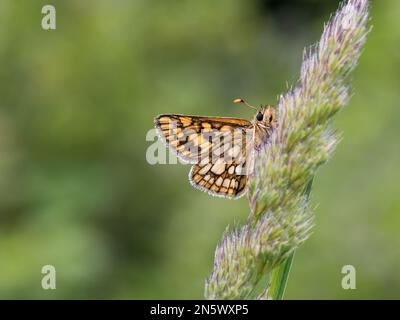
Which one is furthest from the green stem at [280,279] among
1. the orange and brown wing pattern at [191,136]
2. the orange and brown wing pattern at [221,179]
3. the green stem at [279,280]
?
the orange and brown wing pattern at [191,136]

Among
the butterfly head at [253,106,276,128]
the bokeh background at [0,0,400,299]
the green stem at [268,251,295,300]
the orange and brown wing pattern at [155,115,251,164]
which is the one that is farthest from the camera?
the bokeh background at [0,0,400,299]

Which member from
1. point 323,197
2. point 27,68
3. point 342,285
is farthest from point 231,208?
point 27,68

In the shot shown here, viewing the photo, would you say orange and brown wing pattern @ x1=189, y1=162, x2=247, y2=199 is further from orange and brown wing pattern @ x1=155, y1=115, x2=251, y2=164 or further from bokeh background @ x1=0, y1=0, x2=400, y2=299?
bokeh background @ x1=0, y1=0, x2=400, y2=299

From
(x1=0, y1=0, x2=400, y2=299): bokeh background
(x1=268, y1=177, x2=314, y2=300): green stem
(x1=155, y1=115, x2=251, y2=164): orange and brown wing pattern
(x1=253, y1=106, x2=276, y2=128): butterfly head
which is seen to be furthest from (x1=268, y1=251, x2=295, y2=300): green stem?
(x1=0, y1=0, x2=400, y2=299): bokeh background

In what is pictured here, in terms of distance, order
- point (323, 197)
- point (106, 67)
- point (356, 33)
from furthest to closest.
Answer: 1. point (106, 67)
2. point (323, 197)
3. point (356, 33)

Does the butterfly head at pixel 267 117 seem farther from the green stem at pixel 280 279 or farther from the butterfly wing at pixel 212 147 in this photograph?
the green stem at pixel 280 279

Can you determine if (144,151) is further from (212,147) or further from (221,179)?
(221,179)

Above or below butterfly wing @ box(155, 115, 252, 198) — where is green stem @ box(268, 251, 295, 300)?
below

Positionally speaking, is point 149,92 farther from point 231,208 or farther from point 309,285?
point 309,285
